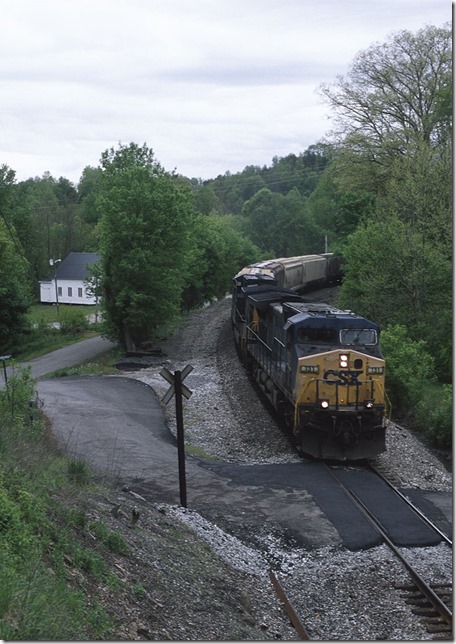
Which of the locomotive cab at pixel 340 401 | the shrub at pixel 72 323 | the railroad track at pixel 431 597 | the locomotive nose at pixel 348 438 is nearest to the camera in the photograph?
the railroad track at pixel 431 597

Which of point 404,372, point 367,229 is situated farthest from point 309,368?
point 367,229

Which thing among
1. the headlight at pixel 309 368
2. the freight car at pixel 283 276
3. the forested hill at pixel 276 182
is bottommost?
the headlight at pixel 309 368

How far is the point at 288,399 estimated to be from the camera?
2073 centimetres

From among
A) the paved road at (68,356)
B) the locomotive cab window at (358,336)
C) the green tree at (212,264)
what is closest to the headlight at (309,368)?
the locomotive cab window at (358,336)

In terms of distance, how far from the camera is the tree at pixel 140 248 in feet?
128

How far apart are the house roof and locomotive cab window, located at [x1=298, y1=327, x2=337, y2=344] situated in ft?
227

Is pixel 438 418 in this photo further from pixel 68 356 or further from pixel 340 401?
Result: pixel 68 356

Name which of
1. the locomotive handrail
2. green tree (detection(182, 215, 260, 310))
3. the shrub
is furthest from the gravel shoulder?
green tree (detection(182, 215, 260, 310))

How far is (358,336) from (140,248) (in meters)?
21.4

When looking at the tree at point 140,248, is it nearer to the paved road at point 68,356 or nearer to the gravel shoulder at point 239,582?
the paved road at point 68,356

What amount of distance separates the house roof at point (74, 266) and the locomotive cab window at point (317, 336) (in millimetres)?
69205

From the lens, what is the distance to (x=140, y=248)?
39125mm

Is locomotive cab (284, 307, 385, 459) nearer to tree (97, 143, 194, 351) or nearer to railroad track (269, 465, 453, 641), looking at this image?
railroad track (269, 465, 453, 641)

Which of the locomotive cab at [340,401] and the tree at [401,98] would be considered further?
the tree at [401,98]
